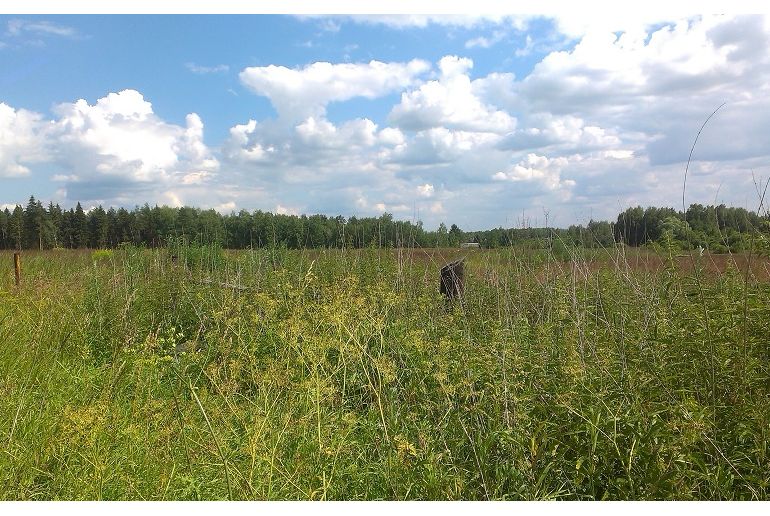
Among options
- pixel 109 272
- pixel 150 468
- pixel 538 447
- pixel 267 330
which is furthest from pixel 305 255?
pixel 538 447

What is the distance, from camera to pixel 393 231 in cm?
856

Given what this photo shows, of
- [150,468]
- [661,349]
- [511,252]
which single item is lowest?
[150,468]

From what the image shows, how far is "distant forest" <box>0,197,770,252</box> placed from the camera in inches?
158

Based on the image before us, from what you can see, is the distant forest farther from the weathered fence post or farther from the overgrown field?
the weathered fence post

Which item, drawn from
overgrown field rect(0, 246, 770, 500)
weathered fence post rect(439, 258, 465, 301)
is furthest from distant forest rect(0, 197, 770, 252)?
weathered fence post rect(439, 258, 465, 301)

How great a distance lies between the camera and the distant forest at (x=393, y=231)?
4020 mm

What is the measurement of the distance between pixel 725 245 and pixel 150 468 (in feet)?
12.9

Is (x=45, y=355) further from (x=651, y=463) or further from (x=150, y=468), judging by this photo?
(x=651, y=463)

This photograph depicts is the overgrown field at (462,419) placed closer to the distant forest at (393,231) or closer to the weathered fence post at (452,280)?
the distant forest at (393,231)

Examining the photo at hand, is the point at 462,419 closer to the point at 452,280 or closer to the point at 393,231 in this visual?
the point at 452,280

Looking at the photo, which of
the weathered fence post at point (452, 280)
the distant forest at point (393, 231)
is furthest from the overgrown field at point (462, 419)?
the weathered fence post at point (452, 280)

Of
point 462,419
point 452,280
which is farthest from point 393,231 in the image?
point 462,419

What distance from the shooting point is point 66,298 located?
7723mm
